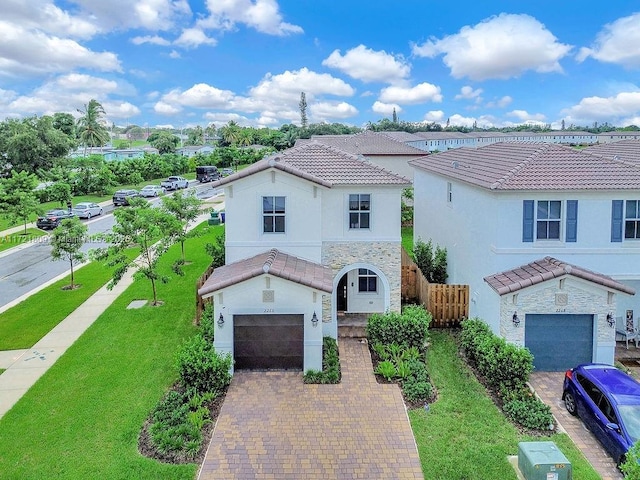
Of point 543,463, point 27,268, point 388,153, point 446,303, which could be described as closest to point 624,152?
point 446,303

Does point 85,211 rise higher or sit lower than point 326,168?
lower

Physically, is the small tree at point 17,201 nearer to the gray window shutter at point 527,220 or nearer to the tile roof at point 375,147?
the tile roof at point 375,147

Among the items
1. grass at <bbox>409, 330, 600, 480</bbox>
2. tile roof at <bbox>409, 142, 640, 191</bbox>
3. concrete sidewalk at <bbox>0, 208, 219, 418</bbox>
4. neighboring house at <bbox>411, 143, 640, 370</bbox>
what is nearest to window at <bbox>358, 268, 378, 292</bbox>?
neighboring house at <bbox>411, 143, 640, 370</bbox>

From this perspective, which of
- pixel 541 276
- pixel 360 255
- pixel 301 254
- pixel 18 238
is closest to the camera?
pixel 541 276

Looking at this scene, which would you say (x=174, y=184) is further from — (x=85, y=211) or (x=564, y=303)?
(x=564, y=303)

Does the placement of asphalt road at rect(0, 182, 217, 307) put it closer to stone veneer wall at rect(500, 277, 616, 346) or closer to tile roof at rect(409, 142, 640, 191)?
tile roof at rect(409, 142, 640, 191)

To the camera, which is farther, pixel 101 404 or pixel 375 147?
pixel 375 147

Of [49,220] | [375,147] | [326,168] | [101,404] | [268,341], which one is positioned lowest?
[101,404]
